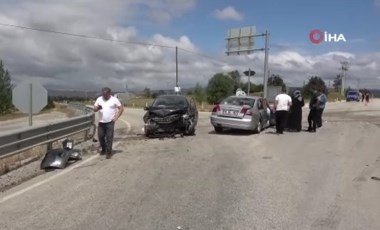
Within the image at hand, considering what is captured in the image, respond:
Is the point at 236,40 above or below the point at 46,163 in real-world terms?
above

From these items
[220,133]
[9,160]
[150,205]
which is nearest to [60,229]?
[150,205]

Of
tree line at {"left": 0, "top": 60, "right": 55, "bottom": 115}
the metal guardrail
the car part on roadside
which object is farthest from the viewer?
tree line at {"left": 0, "top": 60, "right": 55, "bottom": 115}

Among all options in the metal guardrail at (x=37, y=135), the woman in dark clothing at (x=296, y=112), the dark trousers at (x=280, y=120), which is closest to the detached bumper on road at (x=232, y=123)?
the dark trousers at (x=280, y=120)

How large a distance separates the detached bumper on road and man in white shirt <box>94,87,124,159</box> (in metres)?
6.76

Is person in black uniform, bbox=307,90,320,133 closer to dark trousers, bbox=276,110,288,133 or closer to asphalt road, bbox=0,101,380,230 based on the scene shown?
dark trousers, bbox=276,110,288,133

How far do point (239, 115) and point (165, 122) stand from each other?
289 centimetres

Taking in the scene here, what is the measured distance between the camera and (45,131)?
12672 millimetres

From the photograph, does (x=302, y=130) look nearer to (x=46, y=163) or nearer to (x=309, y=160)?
(x=309, y=160)

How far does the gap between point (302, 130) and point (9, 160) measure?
1205 centimetres

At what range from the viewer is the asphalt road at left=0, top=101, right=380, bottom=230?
6605mm

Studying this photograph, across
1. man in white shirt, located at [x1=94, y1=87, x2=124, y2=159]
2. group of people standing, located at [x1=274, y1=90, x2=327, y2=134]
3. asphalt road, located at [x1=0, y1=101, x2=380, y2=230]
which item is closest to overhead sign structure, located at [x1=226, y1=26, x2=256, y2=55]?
group of people standing, located at [x1=274, y1=90, x2=327, y2=134]

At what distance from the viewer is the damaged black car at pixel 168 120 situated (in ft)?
58.3

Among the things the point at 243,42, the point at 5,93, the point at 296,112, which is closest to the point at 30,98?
the point at 296,112

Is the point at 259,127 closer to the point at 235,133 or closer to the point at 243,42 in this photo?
the point at 235,133
